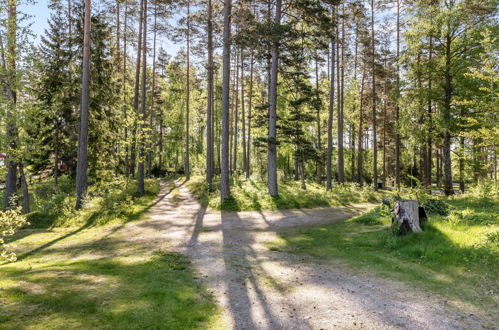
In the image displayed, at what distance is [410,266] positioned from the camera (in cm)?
653

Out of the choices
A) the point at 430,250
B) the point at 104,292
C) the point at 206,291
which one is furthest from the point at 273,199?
the point at 104,292

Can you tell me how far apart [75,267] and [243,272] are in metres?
3.88

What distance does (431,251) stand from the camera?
6.95 m

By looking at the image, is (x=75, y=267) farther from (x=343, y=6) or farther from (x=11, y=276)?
(x=343, y=6)

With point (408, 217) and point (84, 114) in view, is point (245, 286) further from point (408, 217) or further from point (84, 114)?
point (84, 114)

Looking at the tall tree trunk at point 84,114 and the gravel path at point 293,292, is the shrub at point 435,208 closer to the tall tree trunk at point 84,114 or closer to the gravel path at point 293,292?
the gravel path at point 293,292

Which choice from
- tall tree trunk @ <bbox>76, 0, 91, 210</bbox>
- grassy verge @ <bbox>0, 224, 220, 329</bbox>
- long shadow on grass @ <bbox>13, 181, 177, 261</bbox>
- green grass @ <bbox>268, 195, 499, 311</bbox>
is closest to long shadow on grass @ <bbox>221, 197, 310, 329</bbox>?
grassy verge @ <bbox>0, 224, 220, 329</bbox>

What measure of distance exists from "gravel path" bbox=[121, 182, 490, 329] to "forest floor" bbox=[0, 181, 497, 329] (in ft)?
0.06

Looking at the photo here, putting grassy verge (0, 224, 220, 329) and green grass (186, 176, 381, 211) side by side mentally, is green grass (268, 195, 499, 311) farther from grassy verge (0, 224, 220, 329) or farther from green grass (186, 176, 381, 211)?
green grass (186, 176, 381, 211)

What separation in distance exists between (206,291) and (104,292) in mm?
1776

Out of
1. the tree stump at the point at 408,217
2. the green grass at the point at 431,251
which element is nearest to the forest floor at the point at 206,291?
the green grass at the point at 431,251

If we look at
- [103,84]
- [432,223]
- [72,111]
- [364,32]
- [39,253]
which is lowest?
[39,253]

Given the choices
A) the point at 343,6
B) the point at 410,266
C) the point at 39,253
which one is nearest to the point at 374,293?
the point at 410,266

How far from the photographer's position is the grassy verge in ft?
13.2
